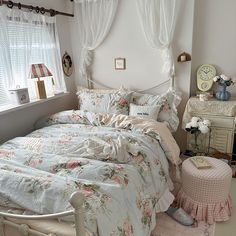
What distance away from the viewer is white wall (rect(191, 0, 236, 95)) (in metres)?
2.76

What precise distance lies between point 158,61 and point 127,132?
1163 mm

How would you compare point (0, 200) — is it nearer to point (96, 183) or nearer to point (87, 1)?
point (96, 183)

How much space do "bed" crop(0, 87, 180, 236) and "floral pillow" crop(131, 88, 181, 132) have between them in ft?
0.62

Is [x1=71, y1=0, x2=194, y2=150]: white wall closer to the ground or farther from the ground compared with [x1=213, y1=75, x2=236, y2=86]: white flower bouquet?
farther from the ground

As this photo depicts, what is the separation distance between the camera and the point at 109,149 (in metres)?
1.71

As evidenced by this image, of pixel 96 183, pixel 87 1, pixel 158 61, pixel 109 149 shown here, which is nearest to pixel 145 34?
pixel 158 61

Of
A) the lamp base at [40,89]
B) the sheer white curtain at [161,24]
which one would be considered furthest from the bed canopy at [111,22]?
the lamp base at [40,89]

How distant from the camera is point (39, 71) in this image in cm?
259

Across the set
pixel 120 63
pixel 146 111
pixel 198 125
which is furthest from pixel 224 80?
pixel 120 63

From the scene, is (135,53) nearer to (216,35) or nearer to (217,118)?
(216,35)

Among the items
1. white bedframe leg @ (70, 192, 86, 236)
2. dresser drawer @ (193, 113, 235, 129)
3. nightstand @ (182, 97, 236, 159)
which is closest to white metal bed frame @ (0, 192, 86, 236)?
white bedframe leg @ (70, 192, 86, 236)

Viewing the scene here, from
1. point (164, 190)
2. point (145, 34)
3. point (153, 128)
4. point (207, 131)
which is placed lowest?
point (164, 190)

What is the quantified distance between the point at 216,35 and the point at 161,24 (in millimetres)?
747

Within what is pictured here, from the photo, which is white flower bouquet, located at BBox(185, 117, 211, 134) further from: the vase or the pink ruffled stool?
the pink ruffled stool
